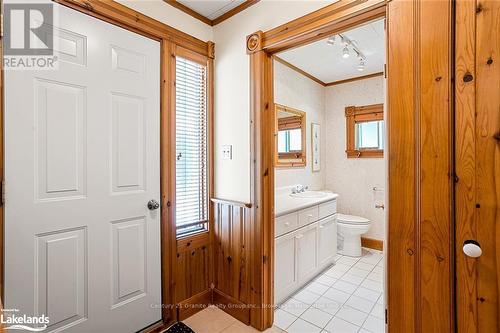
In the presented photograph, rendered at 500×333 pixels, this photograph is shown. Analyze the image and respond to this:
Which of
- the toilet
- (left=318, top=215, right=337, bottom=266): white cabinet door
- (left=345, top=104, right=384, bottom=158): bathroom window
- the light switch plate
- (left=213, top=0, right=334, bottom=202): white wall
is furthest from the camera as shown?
(left=345, top=104, right=384, bottom=158): bathroom window

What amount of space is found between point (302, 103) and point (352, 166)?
1.23 metres

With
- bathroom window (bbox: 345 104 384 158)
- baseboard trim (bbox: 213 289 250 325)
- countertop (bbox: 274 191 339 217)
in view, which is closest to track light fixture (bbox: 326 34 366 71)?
bathroom window (bbox: 345 104 384 158)

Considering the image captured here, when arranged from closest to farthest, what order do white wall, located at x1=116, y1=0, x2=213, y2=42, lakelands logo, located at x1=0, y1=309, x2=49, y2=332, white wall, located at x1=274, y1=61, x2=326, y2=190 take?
1. lakelands logo, located at x1=0, y1=309, x2=49, y2=332
2. white wall, located at x1=116, y1=0, x2=213, y2=42
3. white wall, located at x1=274, y1=61, x2=326, y2=190

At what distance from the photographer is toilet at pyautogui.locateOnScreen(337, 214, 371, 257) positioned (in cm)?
319

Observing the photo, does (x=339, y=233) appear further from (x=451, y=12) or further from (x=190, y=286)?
(x=451, y=12)

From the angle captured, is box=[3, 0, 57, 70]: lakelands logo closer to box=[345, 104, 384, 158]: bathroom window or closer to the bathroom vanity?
the bathroom vanity

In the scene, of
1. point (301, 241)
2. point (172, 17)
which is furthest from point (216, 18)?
point (301, 241)

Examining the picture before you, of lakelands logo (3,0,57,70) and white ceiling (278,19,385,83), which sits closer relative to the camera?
lakelands logo (3,0,57,70)

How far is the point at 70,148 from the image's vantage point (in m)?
1.42

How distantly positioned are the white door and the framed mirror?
5.33 feet

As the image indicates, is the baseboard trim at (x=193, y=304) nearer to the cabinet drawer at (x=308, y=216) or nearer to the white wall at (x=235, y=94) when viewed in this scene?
the white wall at (x=235, y=94)

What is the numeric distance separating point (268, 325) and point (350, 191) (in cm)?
247

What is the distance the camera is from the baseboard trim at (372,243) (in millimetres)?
3508

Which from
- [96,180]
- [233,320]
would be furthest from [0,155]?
[233,320]
